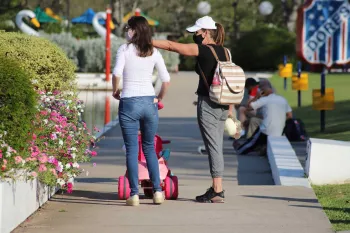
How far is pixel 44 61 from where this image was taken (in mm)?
10445

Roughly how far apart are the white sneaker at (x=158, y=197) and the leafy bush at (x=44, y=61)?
1944 mm

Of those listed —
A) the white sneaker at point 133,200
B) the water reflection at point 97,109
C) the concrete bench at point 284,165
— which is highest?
the water reflection at point 97,109

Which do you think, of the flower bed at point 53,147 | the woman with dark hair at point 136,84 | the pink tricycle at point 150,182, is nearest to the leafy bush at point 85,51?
→ the flower bed at point 53,147

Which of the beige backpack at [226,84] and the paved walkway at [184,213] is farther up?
the beige backpack at [226,84]

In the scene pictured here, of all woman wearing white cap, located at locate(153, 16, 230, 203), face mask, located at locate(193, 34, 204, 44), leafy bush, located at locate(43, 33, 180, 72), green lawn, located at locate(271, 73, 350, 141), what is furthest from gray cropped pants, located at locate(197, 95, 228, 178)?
leafy bush, located at locate(43, 33, 180, 72)

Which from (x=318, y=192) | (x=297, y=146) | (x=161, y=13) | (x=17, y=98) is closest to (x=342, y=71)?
(x=161, y=13)

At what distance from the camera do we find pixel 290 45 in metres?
49.3

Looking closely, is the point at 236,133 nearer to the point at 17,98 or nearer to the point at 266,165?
the point at 17,98

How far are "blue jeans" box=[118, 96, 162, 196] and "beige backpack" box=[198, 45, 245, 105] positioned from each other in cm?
55

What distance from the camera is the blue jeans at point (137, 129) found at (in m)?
8.66

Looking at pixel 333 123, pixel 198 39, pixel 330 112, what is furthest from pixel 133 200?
pixel 330 112

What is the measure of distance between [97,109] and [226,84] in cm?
1579

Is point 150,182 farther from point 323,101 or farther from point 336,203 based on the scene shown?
point 323,101

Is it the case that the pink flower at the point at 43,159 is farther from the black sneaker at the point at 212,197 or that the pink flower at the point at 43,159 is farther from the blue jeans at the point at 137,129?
the black sneaker at the point at 212,197
